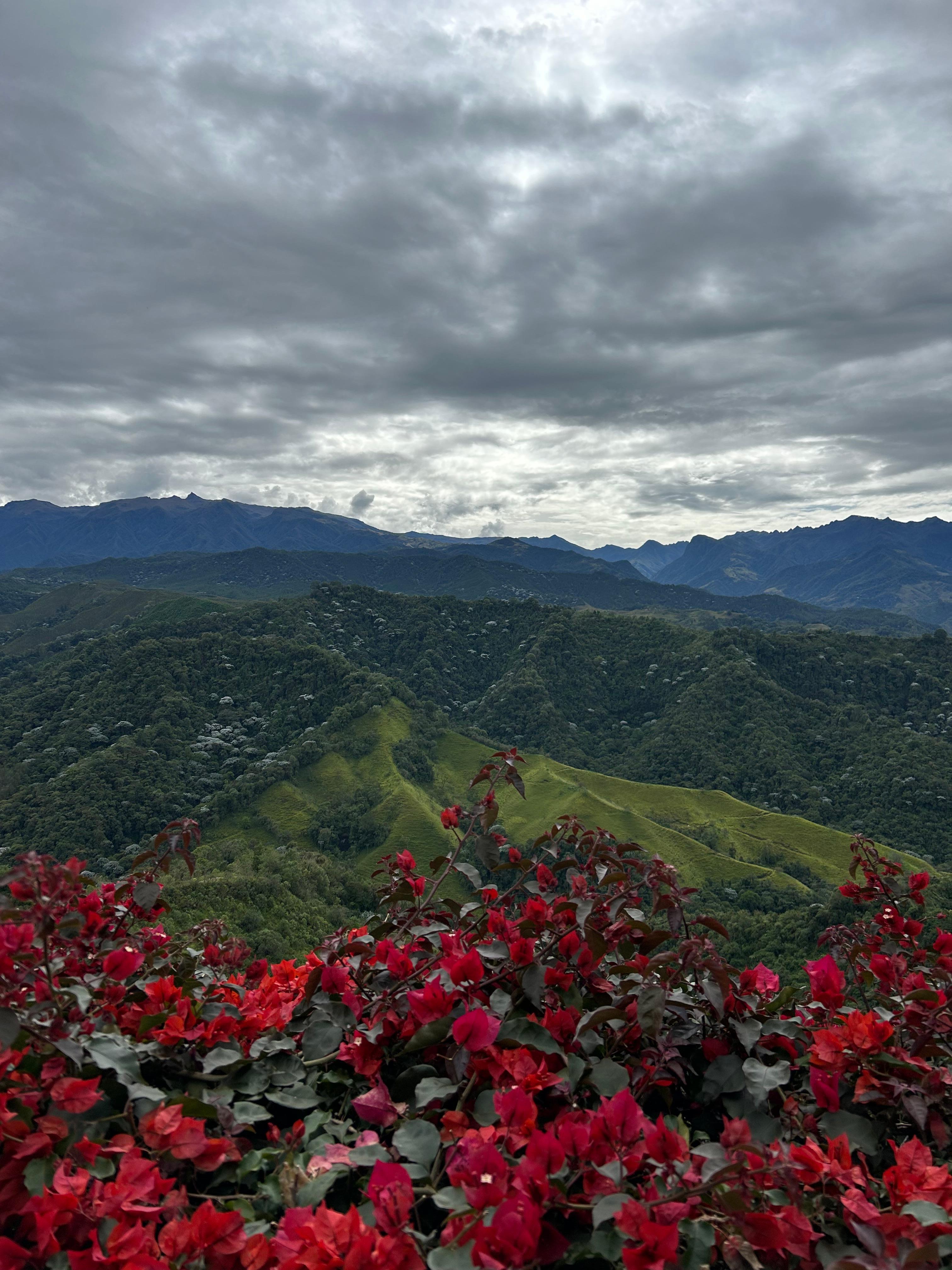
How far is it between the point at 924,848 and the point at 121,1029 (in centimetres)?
10690

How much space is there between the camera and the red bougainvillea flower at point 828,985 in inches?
115

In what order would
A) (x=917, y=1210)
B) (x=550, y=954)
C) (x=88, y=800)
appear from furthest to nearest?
(x=88, y=800), (x=550, y=954), (x=917, y=1210)

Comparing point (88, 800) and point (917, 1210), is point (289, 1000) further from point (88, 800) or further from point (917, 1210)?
point (88, 800)

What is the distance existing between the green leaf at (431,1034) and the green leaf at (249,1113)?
57 cm

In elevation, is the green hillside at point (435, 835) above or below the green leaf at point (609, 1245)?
below

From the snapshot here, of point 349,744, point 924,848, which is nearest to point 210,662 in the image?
point 349,744

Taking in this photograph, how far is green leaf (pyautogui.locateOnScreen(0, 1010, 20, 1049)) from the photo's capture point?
6.51 feet

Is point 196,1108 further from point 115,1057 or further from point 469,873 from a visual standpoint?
point 469,873

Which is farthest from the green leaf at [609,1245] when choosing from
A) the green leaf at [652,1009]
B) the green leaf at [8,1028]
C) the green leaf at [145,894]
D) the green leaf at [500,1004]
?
the green leaf at [145,894]

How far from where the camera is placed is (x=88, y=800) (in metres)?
83.1

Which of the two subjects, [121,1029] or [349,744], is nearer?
[121,1029]

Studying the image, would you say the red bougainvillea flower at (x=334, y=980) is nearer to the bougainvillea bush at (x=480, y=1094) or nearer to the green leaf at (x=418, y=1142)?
the bougainvillea bush at (x=480, y=1094)

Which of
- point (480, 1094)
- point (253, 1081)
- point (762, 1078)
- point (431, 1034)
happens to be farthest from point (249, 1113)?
point (762, 1078)

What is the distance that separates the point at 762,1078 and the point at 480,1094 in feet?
3.63
